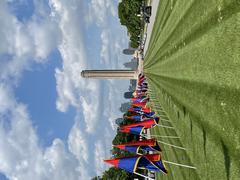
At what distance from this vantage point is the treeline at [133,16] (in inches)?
4215

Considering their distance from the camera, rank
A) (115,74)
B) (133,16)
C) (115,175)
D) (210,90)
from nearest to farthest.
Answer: (210,90), (115,175), (133,16), (115,74)

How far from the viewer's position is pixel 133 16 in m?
114

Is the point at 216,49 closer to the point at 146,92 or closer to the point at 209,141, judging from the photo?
the point at 209,141

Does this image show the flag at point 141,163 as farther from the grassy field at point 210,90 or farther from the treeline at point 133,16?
the treeline at point 133,16

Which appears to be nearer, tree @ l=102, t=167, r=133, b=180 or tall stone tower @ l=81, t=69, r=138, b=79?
tree @ l=102, t=167, r=133, b=180

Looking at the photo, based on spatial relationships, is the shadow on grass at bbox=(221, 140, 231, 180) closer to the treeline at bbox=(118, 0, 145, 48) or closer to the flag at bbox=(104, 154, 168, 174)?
the flag at bbox=(104, 154, 168, 174)

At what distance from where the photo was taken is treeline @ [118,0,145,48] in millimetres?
107062

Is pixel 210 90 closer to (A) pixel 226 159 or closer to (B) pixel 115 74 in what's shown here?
(A) pixel 226 159

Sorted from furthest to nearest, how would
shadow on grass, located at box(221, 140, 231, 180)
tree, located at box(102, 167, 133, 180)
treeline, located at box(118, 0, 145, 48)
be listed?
treeline, located at box(118, 0, 145, 48), tree, located at box(102, 167, 133, 180), shadow on grass, located at box(221, 140, 231, 180)

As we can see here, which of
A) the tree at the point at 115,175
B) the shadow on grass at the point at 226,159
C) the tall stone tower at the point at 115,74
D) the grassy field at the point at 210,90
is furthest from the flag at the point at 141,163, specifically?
the tall stone tower at the point at 115,74

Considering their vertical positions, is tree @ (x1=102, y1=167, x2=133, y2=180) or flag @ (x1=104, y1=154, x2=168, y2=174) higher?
flag @ (x1=104, y1=154, x2=168, y2=174)

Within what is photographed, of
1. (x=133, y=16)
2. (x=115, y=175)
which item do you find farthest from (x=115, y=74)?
(x=115, y=175)

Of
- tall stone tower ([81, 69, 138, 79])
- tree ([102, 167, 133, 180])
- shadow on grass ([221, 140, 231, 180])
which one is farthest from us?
tall stone tower ([81, 69, 138, 79])

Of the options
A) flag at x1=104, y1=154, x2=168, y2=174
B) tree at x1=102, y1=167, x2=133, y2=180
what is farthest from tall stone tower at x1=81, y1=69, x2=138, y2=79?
flag at x1=104, y1=154, x2=168, y2=174
